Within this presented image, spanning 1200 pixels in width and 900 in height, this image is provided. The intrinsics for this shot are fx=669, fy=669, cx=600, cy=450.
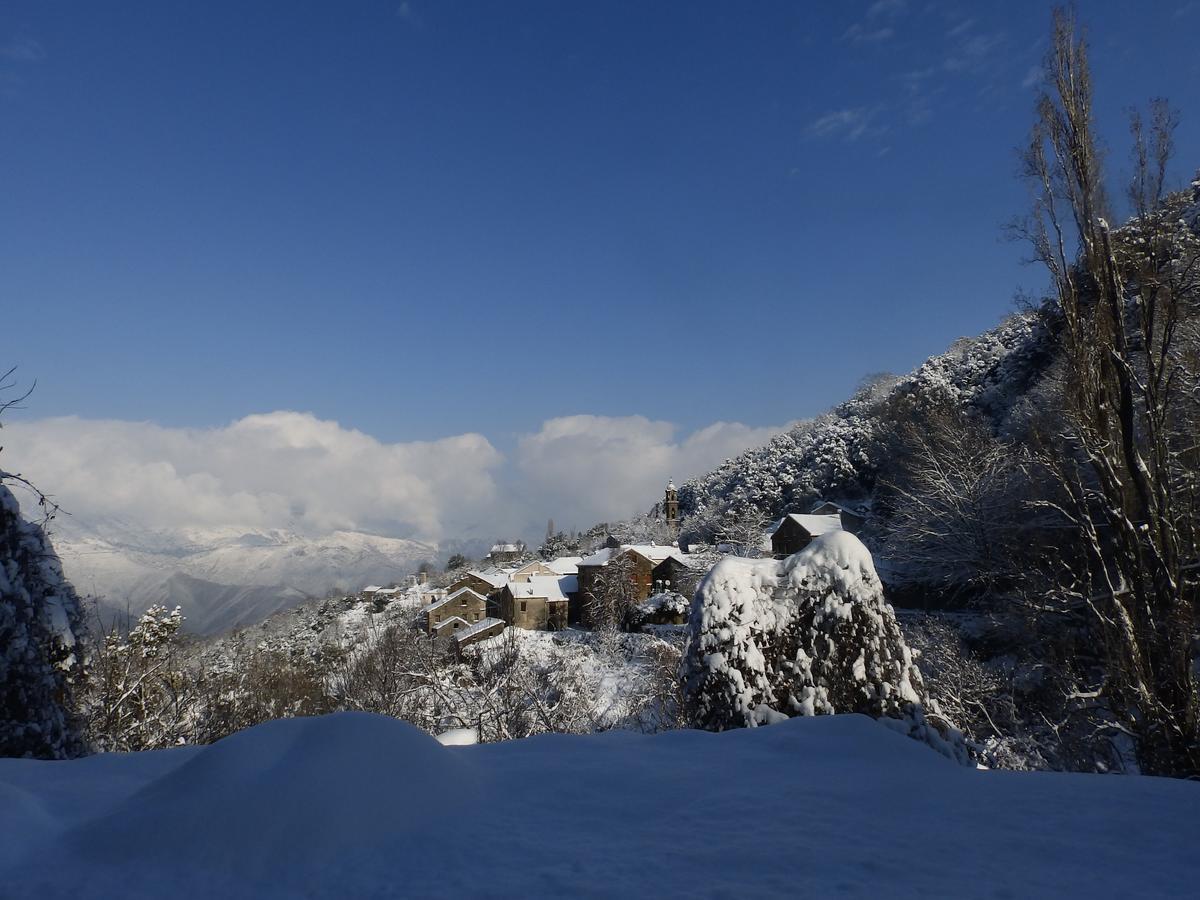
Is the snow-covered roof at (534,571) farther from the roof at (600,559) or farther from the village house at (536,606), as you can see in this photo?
the roof at (600,559)

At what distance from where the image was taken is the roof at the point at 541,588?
41.4 metres

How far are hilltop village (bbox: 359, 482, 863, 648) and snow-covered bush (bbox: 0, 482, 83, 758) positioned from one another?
2512 centimetres

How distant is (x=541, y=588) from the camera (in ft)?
140

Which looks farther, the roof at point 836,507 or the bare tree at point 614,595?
the roof at point 836,507

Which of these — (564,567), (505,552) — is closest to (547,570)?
(564,567)

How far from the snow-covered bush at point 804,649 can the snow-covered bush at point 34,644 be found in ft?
24.2

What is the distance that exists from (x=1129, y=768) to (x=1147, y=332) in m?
7.39

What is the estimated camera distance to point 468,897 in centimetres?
252

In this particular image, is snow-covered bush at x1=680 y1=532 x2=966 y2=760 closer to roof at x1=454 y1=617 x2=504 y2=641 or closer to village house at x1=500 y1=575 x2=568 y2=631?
roof at x1=454 y1=617 x2=504 y2=641

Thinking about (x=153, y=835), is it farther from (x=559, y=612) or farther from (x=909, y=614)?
(x=559, y=612)

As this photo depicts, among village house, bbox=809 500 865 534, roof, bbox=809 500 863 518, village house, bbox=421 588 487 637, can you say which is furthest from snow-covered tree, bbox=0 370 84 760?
roof, bbox=809 500 863 518

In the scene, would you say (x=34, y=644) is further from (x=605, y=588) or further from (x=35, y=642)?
(x=605, y=588)

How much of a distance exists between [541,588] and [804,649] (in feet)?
113

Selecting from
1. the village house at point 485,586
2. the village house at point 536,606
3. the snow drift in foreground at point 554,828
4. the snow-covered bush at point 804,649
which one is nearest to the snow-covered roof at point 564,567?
the village house at point 485,586
